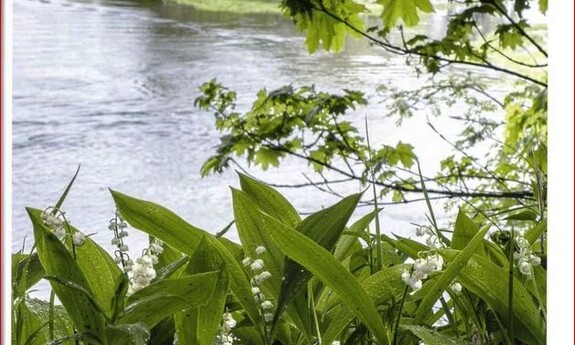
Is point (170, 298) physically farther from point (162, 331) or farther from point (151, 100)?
point (151, 100)

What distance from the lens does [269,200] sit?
0.98ft

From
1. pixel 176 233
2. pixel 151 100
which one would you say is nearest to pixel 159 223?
pixel 176 233

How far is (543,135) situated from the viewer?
1372 millimetres

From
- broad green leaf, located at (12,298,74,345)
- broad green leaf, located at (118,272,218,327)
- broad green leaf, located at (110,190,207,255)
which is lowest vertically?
broad green leaf, located at (12,298,74,345)

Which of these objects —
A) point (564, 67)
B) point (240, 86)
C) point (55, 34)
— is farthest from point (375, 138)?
point (564, 67)

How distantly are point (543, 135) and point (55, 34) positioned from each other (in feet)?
14.1

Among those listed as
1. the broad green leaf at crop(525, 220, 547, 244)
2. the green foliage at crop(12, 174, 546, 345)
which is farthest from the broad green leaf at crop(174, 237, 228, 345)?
the broad green leaf at crop(525, 220, 547, 244)

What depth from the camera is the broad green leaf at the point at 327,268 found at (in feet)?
0.78

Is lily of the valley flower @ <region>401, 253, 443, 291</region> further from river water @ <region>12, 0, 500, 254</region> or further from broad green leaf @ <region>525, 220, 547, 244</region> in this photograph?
river water @ <region>12, 0, 500, 254</region>

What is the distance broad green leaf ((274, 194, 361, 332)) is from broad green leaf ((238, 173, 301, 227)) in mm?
30

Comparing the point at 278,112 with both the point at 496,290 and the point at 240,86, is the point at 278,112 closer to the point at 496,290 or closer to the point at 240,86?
the point at 496,290

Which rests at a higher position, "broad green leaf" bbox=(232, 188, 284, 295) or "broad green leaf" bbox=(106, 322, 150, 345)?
"broad green leaf" bbox=(232, 188, 284, 295)

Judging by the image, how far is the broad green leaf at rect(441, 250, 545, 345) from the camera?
0.87 feet

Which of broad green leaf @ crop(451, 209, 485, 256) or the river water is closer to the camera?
broad green leaf @ crop(451, 209, 485, 256)
